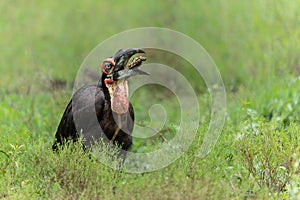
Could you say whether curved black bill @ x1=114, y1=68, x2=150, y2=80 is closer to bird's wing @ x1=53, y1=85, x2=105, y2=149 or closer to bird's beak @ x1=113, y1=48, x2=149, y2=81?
bird's beak @ x1=113, y1=48, x2=149, y2=81

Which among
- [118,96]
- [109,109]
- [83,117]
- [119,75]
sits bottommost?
[83,117]

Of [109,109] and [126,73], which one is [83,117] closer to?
A: [109,109]

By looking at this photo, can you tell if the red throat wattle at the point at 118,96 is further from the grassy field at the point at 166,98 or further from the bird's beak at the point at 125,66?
the grassy field at the point at 166,98

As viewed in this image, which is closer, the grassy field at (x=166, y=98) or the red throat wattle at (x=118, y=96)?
the grassy field at (x=166, y=98)

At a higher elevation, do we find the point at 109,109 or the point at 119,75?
the point at 119,75

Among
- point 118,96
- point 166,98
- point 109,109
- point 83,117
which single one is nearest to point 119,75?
point 118,96

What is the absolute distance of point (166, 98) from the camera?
8.90m

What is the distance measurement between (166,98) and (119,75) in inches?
125

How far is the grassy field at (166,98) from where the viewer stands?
4.88 metres

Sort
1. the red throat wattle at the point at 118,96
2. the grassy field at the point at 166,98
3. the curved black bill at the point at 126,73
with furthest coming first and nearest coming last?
the red throat wattle at the point at 118,96 → the curved black bill at the point at 126,73 → the grassy field at the point at 166,98

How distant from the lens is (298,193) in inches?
191

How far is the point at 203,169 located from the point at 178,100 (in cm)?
365

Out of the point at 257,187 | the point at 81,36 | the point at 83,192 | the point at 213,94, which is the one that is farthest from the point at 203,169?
the point at 81,36

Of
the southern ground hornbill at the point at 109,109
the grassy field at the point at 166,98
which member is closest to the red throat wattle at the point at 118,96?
the southern ground hornbill at the point at 109,109
